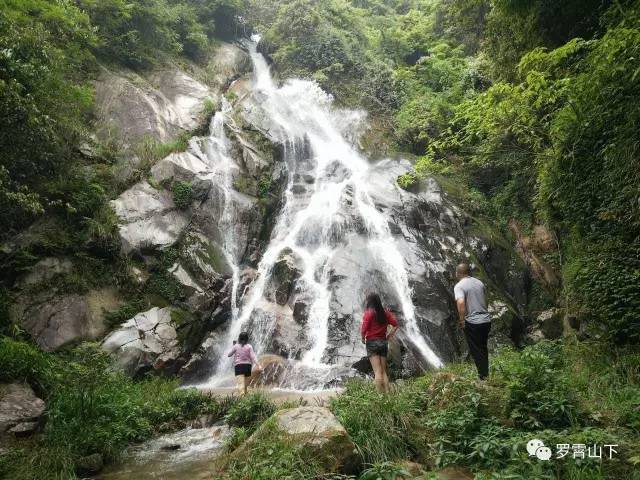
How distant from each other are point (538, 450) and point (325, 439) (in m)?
1.98

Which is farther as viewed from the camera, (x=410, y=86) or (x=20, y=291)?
(x=410, y=86)

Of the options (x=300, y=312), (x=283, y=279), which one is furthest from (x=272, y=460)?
(x=283, y=279)

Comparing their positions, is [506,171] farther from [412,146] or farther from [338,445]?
[338,445]

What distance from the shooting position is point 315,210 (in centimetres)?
1623

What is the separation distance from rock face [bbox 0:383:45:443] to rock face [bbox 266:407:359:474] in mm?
3922

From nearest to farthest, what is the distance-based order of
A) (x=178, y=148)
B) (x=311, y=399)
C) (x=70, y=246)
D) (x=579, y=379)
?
(x=579, y=379) → (x=311, y=399) → (x=70, y=246) → (x=178, y=148)

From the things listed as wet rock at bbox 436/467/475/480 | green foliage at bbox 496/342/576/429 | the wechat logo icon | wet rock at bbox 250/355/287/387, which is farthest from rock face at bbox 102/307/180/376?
the wechat logo icon

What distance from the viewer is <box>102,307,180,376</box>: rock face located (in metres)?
10.3

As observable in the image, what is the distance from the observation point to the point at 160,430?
294 inches

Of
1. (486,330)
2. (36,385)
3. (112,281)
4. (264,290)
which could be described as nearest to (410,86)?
(264,290)

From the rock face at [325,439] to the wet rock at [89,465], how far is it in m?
2.74

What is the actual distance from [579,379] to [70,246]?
39.7 feet

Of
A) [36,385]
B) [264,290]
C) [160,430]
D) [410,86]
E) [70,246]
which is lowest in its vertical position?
[160,430]

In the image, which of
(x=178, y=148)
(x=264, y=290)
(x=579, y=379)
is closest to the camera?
(x=579, y=379)
